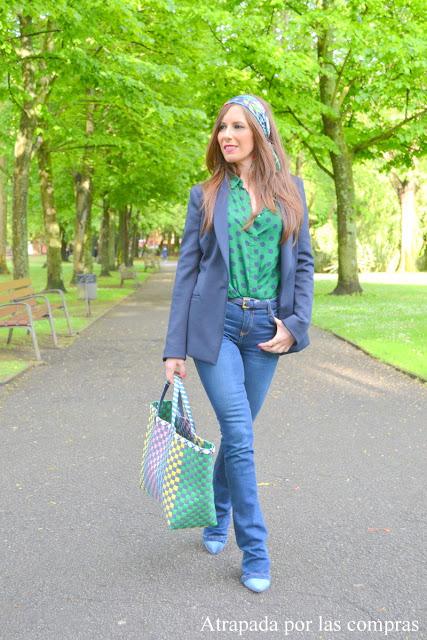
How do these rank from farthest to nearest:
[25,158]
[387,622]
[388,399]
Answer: [25,158] → [388,399] → [387,622]

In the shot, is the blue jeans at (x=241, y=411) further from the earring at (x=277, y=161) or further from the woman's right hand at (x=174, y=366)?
the earring at (x=277, y=161)

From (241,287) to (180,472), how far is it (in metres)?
0.81

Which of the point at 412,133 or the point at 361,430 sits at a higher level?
the point at 412,133

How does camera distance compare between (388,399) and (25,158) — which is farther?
(25,158)

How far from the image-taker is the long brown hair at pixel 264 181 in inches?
128

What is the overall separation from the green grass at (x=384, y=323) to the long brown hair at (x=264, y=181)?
5.59 meters

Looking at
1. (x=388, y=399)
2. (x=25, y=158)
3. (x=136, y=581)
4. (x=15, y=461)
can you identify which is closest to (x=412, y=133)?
(x=25, y=158)

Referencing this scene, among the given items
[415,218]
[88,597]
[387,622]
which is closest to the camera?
[387,622]

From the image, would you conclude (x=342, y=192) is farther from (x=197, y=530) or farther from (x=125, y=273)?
(x=197, y=530)

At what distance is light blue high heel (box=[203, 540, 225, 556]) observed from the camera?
3.61 metres

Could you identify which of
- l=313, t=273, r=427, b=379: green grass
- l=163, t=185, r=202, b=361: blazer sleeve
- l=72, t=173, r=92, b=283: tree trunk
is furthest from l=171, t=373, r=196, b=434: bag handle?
l=72, t=173, r=92, b=283: tree trunk

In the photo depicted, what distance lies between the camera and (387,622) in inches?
115

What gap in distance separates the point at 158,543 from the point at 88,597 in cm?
66

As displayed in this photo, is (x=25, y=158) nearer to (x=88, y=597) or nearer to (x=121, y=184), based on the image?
(x=121, y=184)
